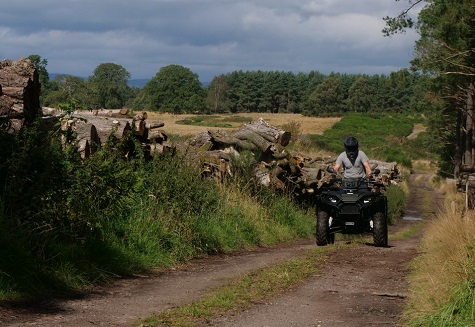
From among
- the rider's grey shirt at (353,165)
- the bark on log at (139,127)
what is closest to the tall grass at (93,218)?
the bark on log at (139,127)

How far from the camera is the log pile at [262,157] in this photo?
19922 mm

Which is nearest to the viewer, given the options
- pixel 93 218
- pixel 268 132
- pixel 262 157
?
pixel 93 218

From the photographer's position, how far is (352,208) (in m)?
14.2

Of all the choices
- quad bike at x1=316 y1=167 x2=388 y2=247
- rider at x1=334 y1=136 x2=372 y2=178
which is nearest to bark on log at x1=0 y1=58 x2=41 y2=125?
quad bike at x1=316 y1=167 x2=388 y2=247

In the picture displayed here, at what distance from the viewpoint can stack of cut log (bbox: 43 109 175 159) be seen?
1197 centimetres

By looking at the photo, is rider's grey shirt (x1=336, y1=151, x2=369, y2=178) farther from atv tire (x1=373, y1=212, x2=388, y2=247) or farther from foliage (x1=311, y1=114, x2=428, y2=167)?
foliage (x1=311, y1=114, x2=428, y2=167)

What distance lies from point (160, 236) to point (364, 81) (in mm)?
176237

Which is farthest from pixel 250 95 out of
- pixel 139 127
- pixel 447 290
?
pixel 447 290

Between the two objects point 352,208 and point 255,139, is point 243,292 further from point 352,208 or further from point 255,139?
point 255,139

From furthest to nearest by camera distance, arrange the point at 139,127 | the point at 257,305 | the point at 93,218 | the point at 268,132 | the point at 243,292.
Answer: the point at 268,132, the point at 139,127, the point at 93,218, the point at 243,292, the point at 257,305

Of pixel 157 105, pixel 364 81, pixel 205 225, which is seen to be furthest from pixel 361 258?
pixel 364 81

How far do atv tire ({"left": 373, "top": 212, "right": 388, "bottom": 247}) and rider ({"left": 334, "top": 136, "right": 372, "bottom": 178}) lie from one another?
0.85 metres

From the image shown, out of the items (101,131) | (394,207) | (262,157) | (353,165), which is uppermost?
(101,131)

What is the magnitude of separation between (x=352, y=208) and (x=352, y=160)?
0.96 m
